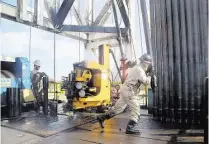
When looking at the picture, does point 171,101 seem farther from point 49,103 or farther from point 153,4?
point 49,103

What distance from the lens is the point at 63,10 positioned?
7273 mm

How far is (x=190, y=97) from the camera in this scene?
4.78m

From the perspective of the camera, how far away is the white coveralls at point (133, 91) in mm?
4340

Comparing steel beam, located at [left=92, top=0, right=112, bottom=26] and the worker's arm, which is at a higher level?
steel beam, located at [left=92, top=0, right=112, bottom=26]

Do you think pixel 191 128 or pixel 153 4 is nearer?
pixel 191 128

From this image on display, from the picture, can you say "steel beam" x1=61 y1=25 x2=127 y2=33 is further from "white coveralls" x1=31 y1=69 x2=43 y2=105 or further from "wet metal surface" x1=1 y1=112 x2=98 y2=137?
"wet metal surface" x1=1 y1=112 x2=98 y2=137

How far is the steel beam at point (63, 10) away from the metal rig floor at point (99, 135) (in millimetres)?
3624

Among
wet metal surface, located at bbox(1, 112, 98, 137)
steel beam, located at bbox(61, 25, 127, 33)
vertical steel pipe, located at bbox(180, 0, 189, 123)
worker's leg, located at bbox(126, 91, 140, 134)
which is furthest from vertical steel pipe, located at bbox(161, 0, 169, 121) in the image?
steel beam, located at bbox(61, 25, 127, 33)

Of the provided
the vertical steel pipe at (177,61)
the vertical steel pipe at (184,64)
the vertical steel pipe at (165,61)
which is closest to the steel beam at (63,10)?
the vertical steel pipe at (165,61)

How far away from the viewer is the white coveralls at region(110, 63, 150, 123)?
4340 mm

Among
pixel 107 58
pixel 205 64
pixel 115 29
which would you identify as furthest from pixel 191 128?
pixel 115 29

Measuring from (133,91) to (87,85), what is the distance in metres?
2.14

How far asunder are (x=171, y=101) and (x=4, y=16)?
18.5 feet

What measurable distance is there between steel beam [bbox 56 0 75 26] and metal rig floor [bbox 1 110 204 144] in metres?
3.62
